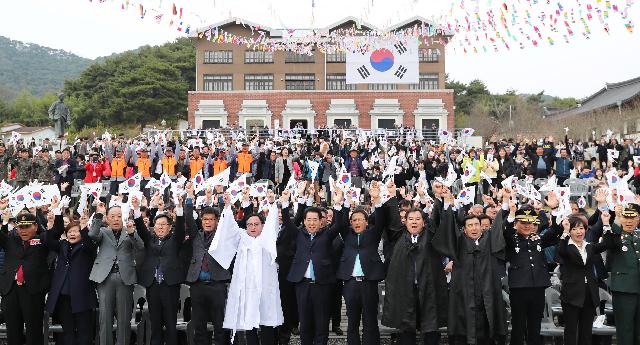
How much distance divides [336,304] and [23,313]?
329 cm

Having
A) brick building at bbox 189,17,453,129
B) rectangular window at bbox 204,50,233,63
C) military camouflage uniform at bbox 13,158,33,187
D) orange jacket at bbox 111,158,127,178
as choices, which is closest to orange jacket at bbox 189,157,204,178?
orange jacket at bbox 111,158,127,178

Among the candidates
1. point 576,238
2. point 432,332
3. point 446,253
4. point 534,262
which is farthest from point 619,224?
point 432,332

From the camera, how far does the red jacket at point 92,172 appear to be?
47.8 ft

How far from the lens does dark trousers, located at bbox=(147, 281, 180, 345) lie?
6449 millimetres

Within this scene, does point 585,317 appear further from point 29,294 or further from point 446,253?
point 29,294

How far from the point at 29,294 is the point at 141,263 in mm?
1172

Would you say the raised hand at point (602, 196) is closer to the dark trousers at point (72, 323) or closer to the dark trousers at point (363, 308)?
the dark trousers at point (363, 308)

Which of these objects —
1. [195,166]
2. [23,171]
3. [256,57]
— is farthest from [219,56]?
[23,171]

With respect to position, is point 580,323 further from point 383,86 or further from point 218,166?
point 383,86

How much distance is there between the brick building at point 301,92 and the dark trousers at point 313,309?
29.5 metres

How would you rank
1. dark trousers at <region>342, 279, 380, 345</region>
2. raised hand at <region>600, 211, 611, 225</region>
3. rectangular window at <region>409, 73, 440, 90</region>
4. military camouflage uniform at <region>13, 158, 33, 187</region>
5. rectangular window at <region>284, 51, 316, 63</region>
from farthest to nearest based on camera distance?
rectangular window at <region>284, 51, 316, 63</region>
rectangular window at <region>409, 73, 440, 90</region>
military camouflage uniform at <region>13, 158, 33, 187</region>
raised hand at <region>600, 211, 611, 225</region>
dark trousers at <region>342, 279, 380, 345</region>

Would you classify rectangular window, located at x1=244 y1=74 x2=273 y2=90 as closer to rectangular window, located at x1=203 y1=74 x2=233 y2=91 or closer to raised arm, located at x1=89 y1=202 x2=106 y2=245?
rectangular window, located at x1=203 y1=74 x2=233 y2=91

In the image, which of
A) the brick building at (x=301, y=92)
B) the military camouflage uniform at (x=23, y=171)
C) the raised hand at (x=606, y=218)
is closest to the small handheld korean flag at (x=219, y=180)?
the raised hand at (x=606, y=218)

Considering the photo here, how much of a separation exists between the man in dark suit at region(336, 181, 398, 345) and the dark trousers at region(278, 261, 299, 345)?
0.79 m
